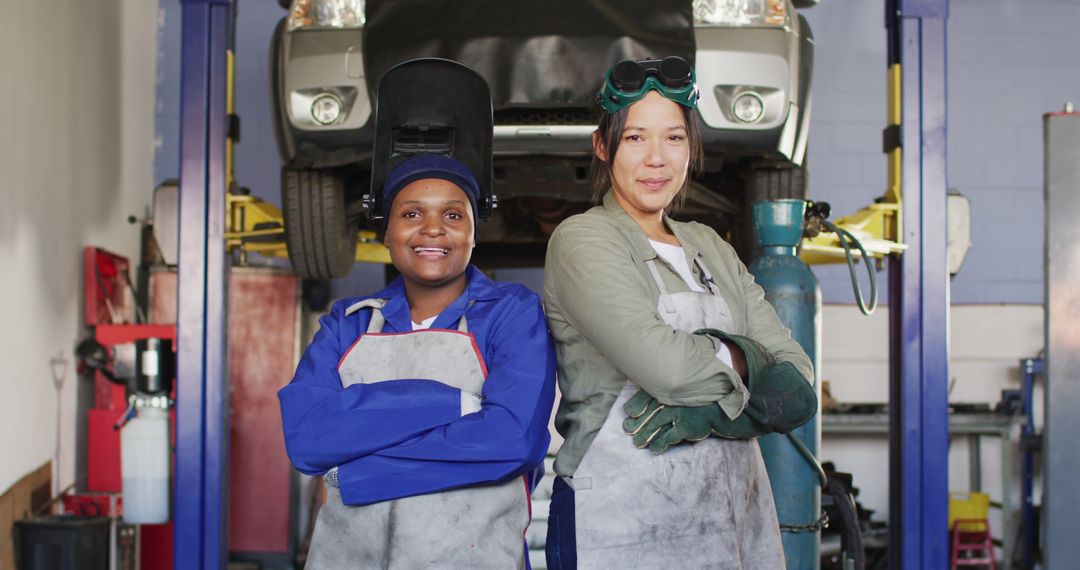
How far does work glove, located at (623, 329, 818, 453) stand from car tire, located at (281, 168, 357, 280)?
75.8 inches

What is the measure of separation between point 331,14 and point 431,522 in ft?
6.68

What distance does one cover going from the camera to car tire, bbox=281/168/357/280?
3357 millimetres

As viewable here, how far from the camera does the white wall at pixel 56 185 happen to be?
3.71 metres

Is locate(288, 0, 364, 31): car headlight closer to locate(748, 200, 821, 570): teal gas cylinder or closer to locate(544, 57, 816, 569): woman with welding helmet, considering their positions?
locate(748, 200, 821, 570): teal gas cylinder

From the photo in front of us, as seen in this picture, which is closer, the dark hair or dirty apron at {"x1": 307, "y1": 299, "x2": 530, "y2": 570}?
dirty apron at {"x1": 307, "y1": 299, "x2": 530, "y2": 570}

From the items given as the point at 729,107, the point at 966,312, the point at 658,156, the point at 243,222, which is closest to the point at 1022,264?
the point at 966,312

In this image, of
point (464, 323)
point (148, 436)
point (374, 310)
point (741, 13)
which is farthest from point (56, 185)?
point (464, 323)

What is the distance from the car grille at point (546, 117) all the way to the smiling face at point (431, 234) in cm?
128

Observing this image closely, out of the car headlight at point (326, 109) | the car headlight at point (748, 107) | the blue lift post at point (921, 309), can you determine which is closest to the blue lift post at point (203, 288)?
the car headlight at point (326, 109)

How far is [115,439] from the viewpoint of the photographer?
459 centimetres

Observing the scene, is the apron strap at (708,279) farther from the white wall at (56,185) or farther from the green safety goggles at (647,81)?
the white wall at (56,185)

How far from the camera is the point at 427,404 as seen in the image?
1707 mm

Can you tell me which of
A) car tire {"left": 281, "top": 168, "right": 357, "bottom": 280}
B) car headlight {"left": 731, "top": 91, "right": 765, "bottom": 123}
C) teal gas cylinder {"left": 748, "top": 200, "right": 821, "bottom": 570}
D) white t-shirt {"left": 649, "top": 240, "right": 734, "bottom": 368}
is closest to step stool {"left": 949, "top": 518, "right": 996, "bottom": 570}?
teal gas cylinder {"left": 748, "top": 200, "right": 821, "bottom": 570}

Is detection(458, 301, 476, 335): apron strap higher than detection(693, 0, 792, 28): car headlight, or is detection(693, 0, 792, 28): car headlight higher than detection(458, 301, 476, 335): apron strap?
detection(693, 0, 792, 28): car headlight
